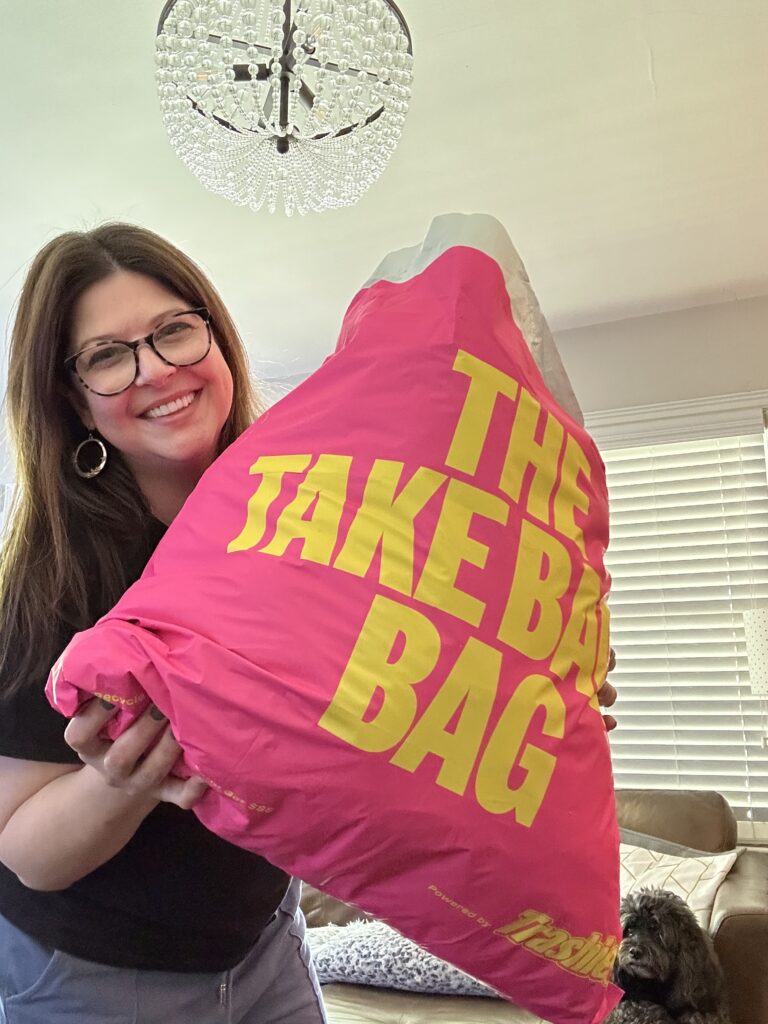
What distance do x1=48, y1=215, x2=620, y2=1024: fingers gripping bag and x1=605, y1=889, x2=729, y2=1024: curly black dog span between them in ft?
4.18

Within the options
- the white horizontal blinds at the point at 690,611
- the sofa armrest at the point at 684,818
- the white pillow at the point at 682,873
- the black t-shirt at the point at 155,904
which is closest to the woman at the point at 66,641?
the black t-shirt at the point at 155,904

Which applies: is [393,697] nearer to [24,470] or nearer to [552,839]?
[552,839]

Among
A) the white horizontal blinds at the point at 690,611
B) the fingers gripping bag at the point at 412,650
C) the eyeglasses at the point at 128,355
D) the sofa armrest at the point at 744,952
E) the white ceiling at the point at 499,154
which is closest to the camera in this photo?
the fingers gripping bag at the point at 412,650

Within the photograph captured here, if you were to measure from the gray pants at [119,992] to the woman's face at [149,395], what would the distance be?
0.44 metres

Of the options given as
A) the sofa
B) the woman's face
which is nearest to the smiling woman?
the woman's face

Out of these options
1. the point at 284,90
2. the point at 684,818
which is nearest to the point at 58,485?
the point at 284,90

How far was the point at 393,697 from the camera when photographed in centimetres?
61

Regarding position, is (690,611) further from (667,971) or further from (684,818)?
(667,971)

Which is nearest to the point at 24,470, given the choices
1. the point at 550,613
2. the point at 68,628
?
the point at 68,628

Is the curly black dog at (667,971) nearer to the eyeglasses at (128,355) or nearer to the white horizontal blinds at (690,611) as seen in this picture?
the white horizontal blinds at (690,611)

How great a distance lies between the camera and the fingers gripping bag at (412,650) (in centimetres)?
59

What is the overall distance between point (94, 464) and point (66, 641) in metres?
0.20

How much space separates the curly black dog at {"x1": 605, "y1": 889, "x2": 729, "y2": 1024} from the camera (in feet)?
6.07

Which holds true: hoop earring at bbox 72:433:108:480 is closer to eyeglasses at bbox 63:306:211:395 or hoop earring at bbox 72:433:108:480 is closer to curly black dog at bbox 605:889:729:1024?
eyeglasses at bbox 63:306:211:395
